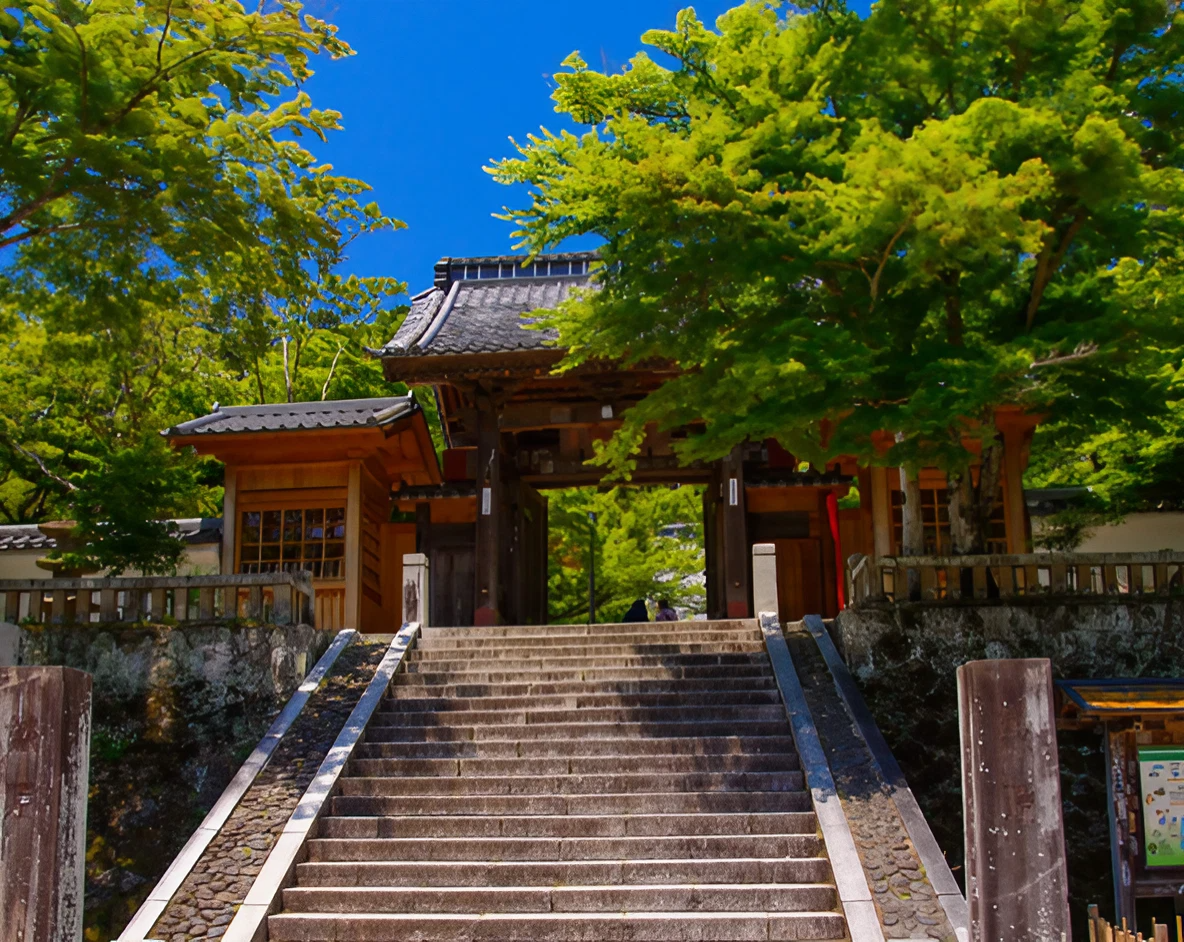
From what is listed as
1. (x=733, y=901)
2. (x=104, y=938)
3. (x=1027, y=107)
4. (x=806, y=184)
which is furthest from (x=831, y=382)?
(x=104, y=938)

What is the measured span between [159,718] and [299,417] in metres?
7.13

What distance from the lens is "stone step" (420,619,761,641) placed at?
1456 cm

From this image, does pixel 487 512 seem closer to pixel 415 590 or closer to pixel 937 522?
pixel 415 590

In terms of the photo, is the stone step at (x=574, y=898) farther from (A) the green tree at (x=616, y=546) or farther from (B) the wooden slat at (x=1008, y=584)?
(A) the green tree at (x=616, y=546)

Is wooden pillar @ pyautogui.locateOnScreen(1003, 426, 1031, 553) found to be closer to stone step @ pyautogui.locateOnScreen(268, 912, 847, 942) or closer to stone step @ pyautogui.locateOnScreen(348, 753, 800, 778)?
stone step @ pyautogui.locateOnScreen(348, 753, 800, 778)

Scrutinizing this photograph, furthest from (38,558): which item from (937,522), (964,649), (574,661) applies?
(964,649)

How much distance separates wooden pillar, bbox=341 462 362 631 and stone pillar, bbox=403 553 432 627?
9.49 feet

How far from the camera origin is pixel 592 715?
40.4 feet

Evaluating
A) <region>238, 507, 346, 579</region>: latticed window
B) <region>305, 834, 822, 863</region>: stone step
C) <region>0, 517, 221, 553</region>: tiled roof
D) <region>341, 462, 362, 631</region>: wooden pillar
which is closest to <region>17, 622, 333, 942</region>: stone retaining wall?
<region>305, 834, 822, 863</region>: stone step

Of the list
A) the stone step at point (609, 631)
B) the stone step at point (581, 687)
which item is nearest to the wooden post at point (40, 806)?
the stone step at point (581, 687)

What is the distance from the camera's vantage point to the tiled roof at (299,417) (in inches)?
709

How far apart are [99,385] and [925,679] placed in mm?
20320

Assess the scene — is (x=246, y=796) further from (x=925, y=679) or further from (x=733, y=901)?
(x=925, y=679)

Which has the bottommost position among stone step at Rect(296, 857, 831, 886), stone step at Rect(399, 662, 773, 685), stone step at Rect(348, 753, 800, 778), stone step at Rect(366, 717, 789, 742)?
stone step at Rect(296, 857, 831, 886)
